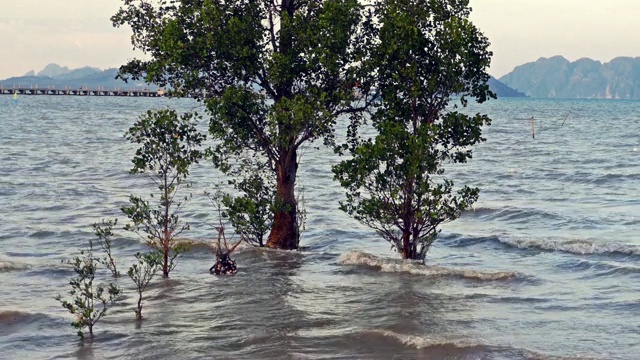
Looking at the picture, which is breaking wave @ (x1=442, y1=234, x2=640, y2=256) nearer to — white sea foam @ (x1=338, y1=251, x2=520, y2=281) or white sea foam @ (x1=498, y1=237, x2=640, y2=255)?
white sea foam @ (x1=498, y1=237, x2=640, y2=255)

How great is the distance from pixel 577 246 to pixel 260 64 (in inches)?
578

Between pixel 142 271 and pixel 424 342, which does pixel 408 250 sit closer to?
pixel 142 271

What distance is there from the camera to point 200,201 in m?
48.5

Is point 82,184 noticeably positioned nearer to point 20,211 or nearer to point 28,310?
point 20,211

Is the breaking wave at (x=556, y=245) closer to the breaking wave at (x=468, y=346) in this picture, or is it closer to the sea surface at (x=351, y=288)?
the sea surface at (x=351, y=288)

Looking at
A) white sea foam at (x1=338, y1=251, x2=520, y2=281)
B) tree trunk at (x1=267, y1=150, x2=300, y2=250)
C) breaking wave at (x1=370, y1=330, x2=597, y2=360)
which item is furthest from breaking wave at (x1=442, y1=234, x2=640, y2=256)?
breaking wave at (x1=370, y1=330, x2=597, y2=360)

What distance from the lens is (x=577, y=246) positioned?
1347 inches

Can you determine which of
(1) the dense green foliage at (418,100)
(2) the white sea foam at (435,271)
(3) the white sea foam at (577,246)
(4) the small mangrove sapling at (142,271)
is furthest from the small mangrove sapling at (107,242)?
(3) the white sea foam at (577,246)

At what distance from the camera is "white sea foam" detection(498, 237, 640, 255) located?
3331cm

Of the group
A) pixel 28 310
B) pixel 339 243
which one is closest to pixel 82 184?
pixel 339 243

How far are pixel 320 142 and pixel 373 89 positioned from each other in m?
71.0

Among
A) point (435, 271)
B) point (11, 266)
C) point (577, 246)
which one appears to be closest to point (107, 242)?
point (11, 266)

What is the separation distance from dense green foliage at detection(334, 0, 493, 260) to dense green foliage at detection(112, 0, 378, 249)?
1.23 m

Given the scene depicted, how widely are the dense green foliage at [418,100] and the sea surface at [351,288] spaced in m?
2.47
